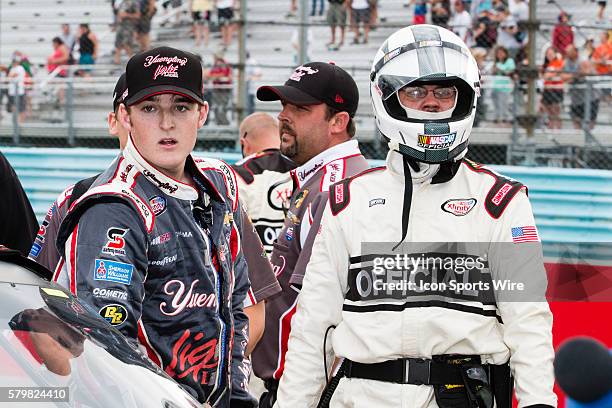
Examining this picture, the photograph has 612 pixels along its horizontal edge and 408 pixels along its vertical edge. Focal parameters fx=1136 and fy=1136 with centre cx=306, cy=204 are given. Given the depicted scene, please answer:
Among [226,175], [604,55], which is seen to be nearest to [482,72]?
[604,55]

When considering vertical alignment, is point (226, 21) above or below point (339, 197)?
below

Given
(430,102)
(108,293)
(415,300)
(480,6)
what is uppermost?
(430,102)

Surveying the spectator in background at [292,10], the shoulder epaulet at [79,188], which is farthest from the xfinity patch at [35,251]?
the spectator in background at [292,10]

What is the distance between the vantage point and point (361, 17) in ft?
39.2

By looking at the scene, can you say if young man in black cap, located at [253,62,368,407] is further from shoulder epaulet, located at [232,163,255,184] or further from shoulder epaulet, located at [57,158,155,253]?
shoulder epaulet, located at [57,158,155,253]

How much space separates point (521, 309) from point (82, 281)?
4.24ft

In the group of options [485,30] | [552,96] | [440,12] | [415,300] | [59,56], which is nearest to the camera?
[415,300]

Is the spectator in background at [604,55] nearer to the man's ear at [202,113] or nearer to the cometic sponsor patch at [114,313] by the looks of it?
the man's ear at [202,113]

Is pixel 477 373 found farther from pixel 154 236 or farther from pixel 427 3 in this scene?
pixel 427 3

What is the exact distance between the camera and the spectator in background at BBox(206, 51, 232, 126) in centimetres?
1175

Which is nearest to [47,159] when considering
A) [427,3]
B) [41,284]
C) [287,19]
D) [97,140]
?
[97,140]

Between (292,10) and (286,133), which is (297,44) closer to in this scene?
(292,10)

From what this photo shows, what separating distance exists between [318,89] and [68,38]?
31.1ft

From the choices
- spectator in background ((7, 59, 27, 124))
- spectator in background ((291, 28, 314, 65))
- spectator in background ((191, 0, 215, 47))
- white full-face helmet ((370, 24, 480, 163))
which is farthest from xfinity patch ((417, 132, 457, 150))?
spectator in background ((7, 59, 27, 124))
